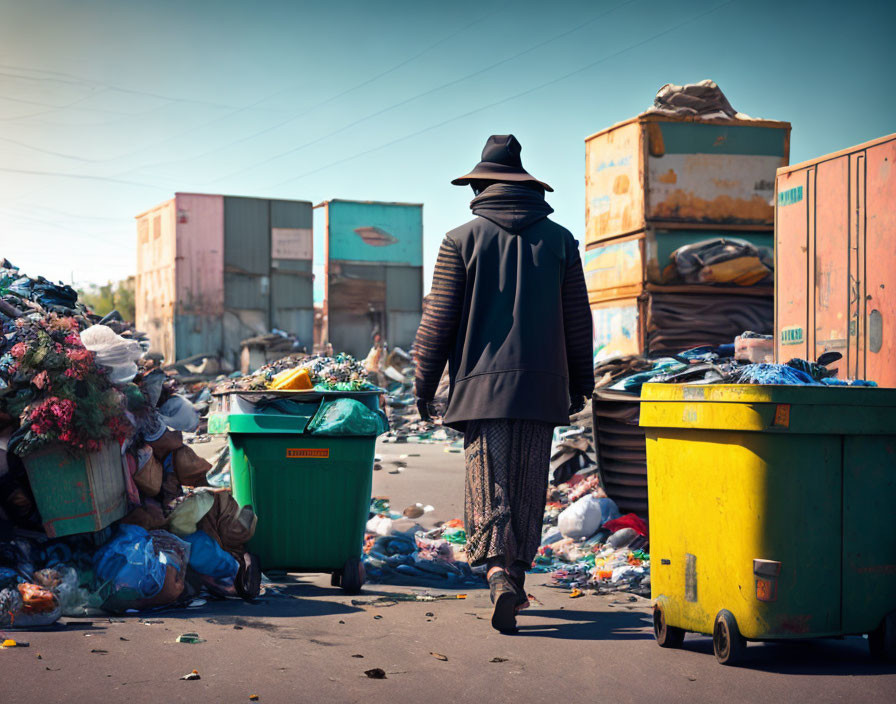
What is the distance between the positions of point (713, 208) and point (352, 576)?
7.23 m

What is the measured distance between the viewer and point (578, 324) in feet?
16.0

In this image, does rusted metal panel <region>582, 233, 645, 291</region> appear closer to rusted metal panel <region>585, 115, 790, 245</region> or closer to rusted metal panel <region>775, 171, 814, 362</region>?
rusted metal panel <region>585, 115, 790, 245</region>

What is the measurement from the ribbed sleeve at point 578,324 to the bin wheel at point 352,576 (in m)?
1.63

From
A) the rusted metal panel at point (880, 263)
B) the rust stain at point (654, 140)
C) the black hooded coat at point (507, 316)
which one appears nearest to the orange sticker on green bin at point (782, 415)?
the black hooded coat at point (507, 316)

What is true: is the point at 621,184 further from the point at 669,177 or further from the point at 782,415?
the point at 782,415

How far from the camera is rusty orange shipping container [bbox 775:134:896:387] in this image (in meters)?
7.00

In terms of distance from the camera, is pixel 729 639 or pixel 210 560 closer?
pixel 729 639

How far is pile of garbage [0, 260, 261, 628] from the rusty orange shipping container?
15.3 feet

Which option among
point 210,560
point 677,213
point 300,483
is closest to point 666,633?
point 300,483

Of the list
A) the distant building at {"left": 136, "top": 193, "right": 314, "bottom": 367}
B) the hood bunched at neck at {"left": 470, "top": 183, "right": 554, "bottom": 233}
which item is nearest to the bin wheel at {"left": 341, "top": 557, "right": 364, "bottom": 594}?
the hood bunched at neck at {"left": 470, "top": 183, "right": 554, "bottom": 233}

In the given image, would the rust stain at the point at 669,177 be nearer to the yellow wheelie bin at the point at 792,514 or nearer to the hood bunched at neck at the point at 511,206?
the hood bunched at neck at the point at 511,206

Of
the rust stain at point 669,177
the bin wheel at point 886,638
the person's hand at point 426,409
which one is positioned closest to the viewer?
the bin wheel at point 886,638

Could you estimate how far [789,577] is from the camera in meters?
3.58

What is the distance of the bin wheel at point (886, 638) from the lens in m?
3.70
